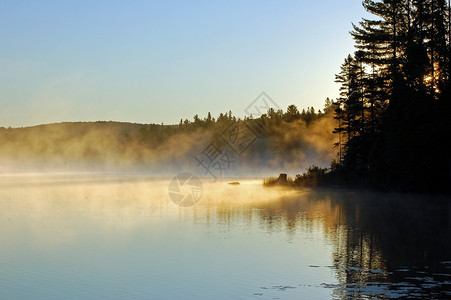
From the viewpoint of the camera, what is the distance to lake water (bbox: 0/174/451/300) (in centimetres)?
1742

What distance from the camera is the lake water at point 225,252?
17.4 meters

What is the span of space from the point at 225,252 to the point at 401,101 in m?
38.4

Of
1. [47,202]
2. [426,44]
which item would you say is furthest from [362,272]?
[426,44]

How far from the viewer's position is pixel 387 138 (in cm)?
5731

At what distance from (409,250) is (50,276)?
13.7 metres

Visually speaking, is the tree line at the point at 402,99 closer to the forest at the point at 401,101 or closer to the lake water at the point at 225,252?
the forest at the point at 401,101

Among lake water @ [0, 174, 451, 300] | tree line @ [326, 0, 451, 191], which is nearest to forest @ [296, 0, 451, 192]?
tree line @ [326, 0, 451, 191]

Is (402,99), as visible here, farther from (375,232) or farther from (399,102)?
(375,232)

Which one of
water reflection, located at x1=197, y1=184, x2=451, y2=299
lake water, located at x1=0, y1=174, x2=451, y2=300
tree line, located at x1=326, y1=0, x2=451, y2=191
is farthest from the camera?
tree line, located at x1=326, y1=0, x2=451, y2=191

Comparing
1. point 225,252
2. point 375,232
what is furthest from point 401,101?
point 225,252

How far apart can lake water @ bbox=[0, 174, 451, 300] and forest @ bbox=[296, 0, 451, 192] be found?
39.0 ft

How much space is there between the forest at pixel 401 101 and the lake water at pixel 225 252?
11.9 metres

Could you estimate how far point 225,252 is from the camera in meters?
23.8

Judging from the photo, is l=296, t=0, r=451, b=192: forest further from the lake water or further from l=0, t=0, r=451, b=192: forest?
the lake water
